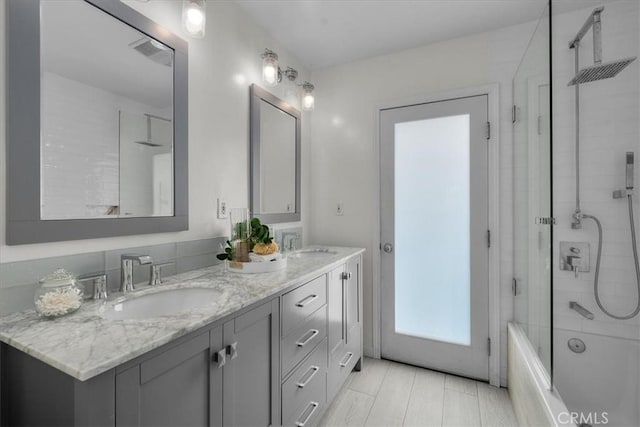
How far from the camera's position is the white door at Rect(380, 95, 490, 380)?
220 cm

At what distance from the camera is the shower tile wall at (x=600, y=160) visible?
1.73 metres

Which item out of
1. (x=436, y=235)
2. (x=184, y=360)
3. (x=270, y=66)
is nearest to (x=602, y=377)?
(x=436, y=235)

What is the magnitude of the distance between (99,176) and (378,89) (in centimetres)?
214

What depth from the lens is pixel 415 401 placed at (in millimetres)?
1945

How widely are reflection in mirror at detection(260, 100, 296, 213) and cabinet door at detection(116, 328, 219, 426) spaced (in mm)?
1287

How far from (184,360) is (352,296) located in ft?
4.84

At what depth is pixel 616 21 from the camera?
1765mm

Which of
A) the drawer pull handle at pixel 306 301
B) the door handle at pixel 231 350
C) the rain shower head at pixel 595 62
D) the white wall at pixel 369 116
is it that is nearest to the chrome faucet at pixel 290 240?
the white wall at pixel 369 116

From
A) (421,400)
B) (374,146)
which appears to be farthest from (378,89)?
(421,400)

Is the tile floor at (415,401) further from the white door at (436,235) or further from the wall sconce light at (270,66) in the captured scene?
the wall sconce light at (270,66)

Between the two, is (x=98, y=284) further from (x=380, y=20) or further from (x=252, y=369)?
(x=380, y=20)

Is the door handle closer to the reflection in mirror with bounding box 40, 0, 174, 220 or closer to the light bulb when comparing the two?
the reflection in mirror with bounding box 40, 0, 174, 220

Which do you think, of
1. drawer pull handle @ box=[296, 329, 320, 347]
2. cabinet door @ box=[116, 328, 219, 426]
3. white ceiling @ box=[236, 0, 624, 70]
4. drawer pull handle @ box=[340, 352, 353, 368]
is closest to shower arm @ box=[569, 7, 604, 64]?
white ceiling @ box=[236, 0, 624, 70]

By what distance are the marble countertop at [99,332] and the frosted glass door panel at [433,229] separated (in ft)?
4.98
